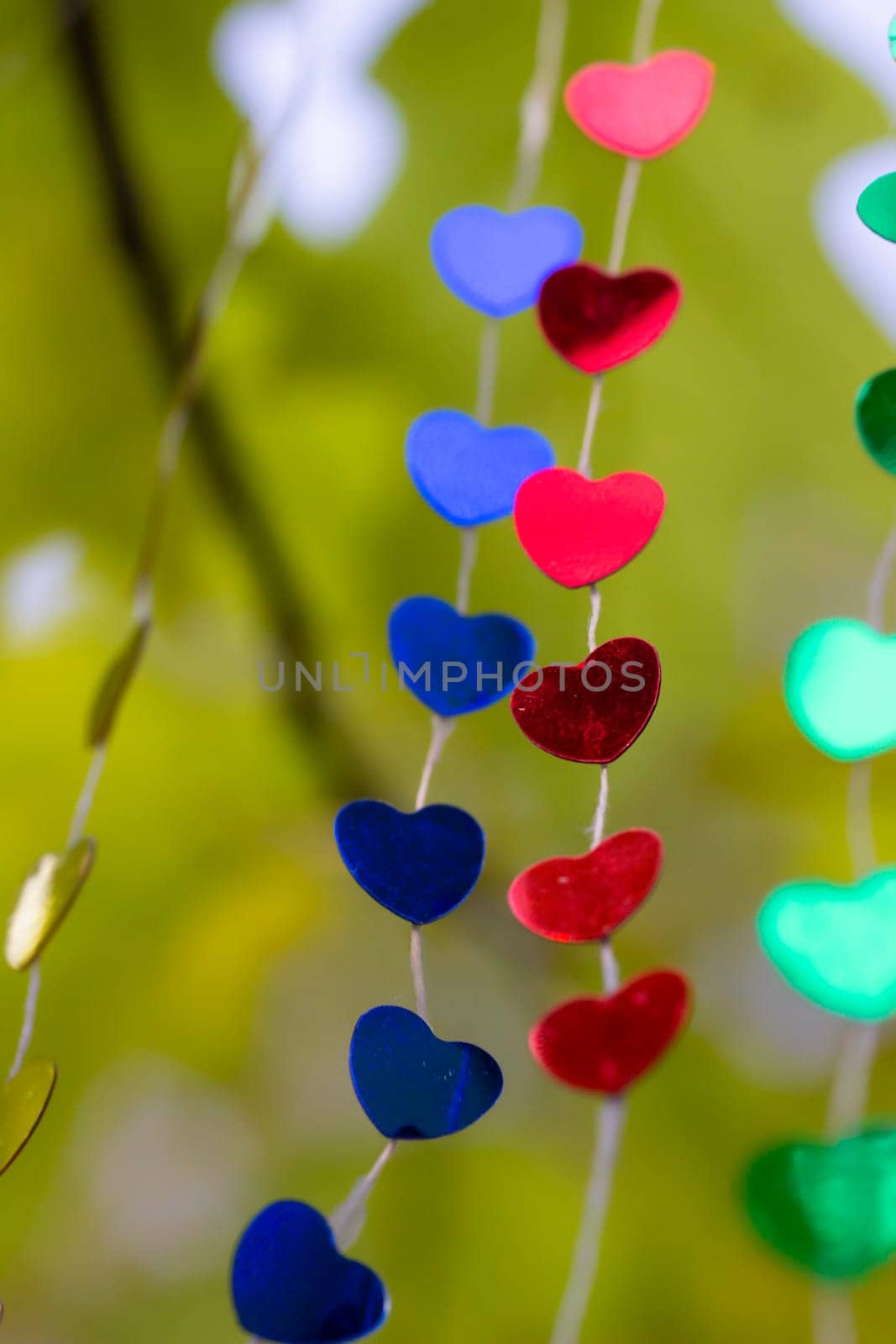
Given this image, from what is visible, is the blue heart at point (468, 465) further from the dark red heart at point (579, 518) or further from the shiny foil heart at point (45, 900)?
the shiny foil heart at point (45, 900)

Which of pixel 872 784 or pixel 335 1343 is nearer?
pixel 335 1343

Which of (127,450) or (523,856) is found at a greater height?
(127,450)

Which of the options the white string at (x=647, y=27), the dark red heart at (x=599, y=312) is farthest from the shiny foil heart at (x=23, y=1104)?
the white string at (x=647, y=27)

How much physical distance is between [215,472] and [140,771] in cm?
19

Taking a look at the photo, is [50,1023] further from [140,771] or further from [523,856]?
[523,856]

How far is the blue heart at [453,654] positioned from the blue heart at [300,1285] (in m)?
0.13

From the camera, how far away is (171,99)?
626mm

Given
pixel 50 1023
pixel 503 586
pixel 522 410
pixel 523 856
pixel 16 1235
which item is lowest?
pixel 16 1235

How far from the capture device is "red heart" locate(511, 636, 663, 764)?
0.81ft

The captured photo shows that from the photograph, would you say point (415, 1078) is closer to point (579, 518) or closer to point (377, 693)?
point (579, 518)

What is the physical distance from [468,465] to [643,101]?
13 cm

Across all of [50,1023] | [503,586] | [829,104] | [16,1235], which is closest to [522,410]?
[503,586]

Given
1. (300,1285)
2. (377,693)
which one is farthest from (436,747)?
(377,693)

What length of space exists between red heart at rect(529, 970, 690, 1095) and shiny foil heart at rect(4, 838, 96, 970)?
134 mm
